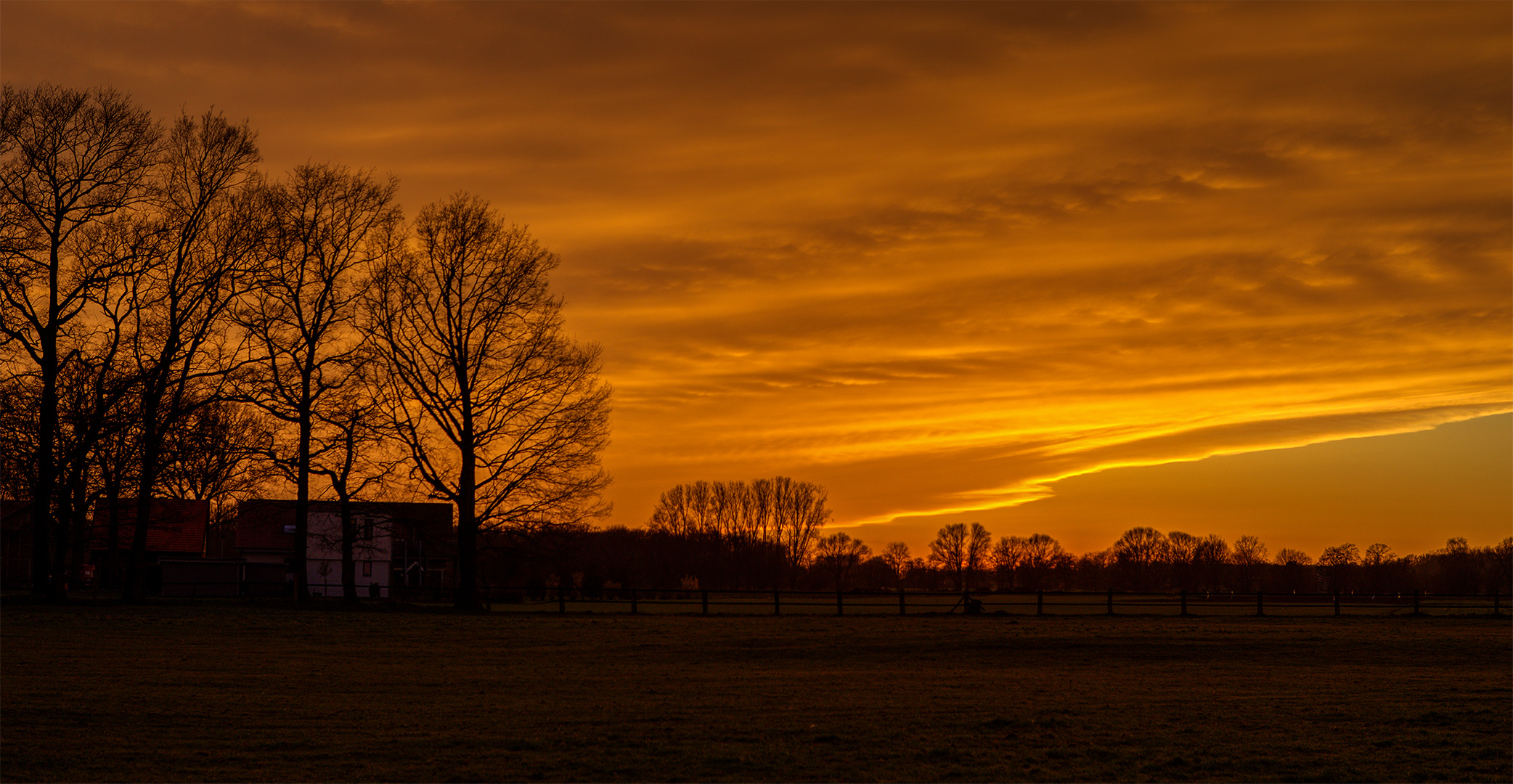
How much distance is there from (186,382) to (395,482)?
7.07 m

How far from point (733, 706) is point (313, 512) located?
27767 millimetres

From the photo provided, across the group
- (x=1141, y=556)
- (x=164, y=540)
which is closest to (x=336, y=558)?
(x=164, y=540)

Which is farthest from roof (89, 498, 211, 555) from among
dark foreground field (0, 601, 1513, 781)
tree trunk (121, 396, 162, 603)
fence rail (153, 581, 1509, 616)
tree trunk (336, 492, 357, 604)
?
dark foreground field (0, 601, 1513, 781)

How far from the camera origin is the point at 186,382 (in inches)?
1336

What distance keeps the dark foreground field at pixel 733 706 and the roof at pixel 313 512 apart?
11551 mm

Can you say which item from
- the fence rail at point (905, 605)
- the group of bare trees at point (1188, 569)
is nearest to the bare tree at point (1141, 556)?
the group of bare trees at point (1188, 569)

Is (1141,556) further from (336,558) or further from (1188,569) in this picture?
(336,558)

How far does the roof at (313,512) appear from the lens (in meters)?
37.3

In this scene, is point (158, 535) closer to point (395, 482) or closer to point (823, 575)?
point (395, 482)

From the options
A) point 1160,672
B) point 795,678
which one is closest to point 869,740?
point 795,678

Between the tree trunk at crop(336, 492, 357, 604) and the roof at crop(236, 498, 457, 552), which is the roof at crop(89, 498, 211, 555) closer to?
the roof at crop(236, 498, 457, 552)

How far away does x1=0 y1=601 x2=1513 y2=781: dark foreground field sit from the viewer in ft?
32.7

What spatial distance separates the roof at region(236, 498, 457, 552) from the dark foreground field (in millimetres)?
11551

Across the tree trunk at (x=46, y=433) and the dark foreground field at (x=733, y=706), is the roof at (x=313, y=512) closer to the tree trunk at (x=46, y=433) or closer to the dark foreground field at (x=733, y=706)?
the tree trunk at (x=46, y=433)
